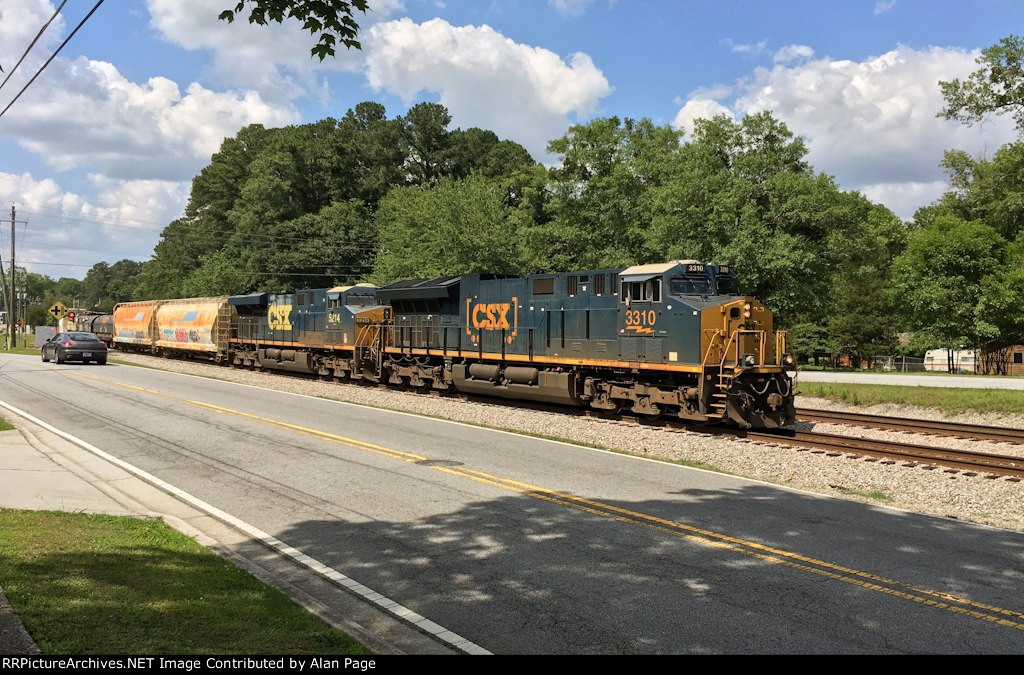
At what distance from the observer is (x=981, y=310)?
44312mm

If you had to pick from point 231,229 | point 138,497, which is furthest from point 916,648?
point 231,229

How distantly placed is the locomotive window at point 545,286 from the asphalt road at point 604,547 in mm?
7179

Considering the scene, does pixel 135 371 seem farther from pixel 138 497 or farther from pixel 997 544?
pixel 997 544

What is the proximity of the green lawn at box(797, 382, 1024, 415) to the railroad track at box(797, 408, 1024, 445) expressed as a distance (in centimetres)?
376

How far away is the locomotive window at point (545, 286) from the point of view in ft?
68.8

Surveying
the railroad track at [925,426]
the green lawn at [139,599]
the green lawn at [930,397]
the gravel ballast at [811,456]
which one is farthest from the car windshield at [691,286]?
the green lawn at [139,599]

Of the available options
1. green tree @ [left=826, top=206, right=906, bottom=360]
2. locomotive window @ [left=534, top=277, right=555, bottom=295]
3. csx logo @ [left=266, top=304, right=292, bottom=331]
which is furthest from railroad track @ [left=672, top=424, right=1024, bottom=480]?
green tree @ [left=826, top=206, right=906, bottom=360]

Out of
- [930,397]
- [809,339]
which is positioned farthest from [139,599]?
[809,339]

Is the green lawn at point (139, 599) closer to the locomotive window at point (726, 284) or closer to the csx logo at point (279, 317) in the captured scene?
the locomotive window at point (726, 284)

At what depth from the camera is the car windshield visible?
17.7 m

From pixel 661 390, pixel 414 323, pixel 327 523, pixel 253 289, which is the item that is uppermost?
pixel 253 289

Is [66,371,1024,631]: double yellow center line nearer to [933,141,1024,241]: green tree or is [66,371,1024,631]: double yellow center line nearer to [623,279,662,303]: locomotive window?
[623,279,662,303]: locomotive window

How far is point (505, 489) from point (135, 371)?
2931cm

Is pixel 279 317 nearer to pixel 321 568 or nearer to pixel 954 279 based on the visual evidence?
pixel 321 568
